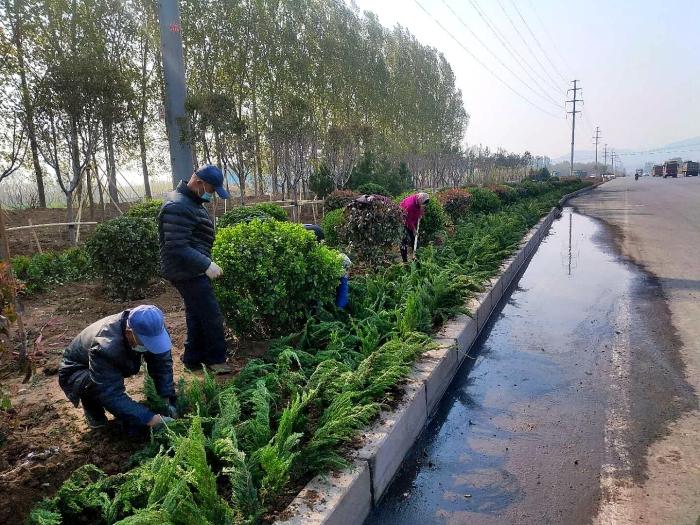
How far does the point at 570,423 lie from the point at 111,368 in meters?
3.14

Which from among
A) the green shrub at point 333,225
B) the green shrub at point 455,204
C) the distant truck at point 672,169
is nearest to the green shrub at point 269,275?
the green shrub at point 333,225

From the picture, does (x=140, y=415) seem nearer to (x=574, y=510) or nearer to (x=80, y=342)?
(x=80, y=342)

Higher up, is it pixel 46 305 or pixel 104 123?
pixel 104 123

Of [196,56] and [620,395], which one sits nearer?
[620,395]

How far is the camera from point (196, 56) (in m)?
17.5

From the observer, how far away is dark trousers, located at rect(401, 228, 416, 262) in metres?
8.29

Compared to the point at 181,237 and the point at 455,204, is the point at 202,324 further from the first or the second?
the point at 455,204

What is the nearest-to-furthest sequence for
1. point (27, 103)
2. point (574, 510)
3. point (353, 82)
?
point (574, 510) < point (27, 103) < point (353, 82)

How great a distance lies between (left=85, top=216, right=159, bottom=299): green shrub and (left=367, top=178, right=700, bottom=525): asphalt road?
4.32m

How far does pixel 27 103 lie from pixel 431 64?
34.1 m

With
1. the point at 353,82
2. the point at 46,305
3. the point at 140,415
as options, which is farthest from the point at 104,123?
the point at 353,82

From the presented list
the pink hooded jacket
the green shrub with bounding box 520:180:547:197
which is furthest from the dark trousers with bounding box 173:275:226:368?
the green shrub with bounding box 520:180:547:197

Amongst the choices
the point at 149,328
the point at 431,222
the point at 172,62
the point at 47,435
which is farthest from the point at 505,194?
the point at 47,435

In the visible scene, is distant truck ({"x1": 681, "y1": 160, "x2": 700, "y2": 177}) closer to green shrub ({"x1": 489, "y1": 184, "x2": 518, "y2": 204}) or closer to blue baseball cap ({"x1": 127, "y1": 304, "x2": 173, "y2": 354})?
green shrub ({"x1": 489, "y1": 184, "x2": 518, "y2": 204})
